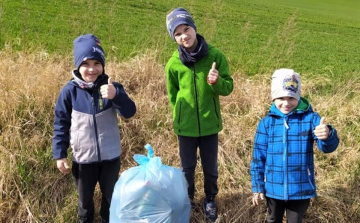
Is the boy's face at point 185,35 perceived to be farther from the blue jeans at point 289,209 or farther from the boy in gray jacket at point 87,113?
the blue jeans at point 289,209

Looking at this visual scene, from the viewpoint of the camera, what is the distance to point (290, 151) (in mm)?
2490

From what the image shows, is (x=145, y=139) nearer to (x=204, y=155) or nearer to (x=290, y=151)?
(x=204, y=155)

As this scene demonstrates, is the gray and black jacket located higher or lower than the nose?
lower

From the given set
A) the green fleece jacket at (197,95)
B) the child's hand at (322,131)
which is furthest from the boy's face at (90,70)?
the child's hand at (322,131)

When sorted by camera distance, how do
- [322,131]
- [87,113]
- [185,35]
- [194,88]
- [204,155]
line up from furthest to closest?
[204,155] < [194,88] < [185,35] < [87,113] < [322,131]

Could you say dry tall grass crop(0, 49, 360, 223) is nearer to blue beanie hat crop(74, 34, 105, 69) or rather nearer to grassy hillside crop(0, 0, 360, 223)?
grassy hillside crop(0, 0, 360, 223)

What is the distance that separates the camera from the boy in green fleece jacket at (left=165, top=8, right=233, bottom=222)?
9.04 ft

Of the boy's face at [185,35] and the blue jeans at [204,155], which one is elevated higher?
the boy's face at [185,35]

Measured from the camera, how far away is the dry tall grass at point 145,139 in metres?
3.18

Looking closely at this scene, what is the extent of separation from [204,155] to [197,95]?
0.47 meters

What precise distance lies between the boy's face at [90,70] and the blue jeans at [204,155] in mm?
805

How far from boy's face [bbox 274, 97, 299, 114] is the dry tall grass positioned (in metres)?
1.08

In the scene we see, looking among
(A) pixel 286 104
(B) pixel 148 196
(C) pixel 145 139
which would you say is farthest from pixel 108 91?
(C) pixel 145 139

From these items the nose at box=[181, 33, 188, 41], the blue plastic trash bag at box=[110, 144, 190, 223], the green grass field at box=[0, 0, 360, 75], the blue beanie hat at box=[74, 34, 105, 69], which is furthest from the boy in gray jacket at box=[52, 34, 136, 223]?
the green grass field at box=[0, 0, 360, 75]
